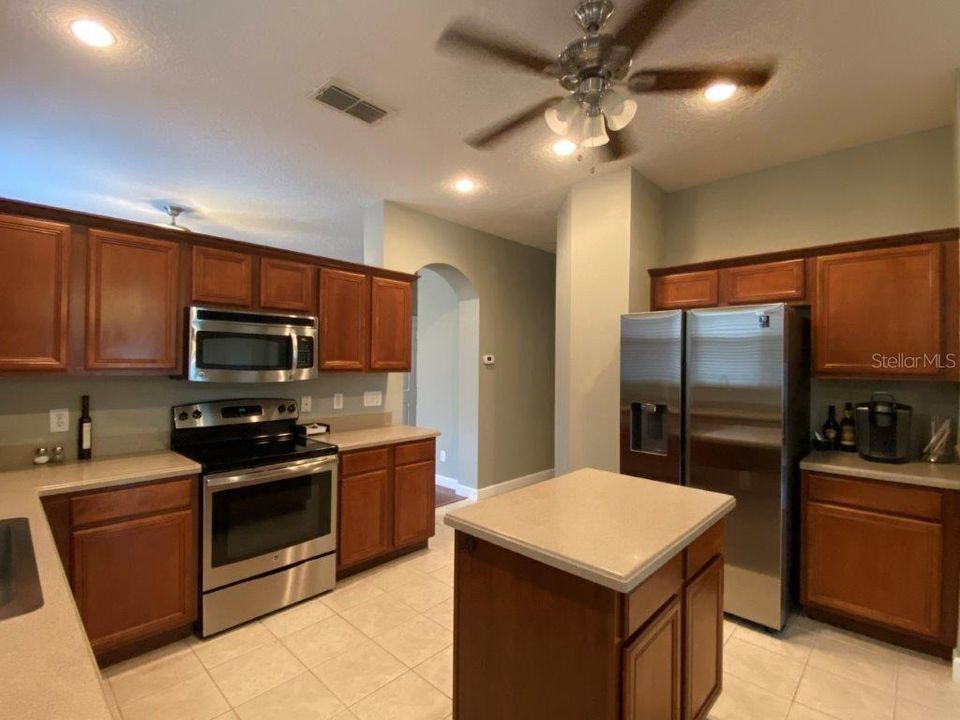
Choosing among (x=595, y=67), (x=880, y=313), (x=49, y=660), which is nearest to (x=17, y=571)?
(x=49, y=660)

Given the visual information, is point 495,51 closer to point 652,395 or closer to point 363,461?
point 652,395

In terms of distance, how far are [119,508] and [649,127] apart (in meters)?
3.48

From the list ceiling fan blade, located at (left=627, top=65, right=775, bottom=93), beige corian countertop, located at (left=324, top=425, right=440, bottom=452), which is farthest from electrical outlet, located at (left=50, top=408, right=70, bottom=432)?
ceiling fan blade, located at (left=627, top=65, right=775, bottom=93)

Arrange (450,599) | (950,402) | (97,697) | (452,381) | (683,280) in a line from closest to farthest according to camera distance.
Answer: (97,697)
(950,402)
(450,599)
(683,280)
(452,381)

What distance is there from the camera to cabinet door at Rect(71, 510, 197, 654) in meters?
2.12

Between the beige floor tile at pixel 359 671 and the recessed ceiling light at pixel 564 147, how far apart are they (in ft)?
10.2

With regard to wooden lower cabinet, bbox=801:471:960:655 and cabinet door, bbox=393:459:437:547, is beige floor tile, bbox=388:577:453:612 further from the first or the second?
wooden lower cabinet, bbox=801:471:960:655

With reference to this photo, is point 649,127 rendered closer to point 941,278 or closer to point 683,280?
point 683,280

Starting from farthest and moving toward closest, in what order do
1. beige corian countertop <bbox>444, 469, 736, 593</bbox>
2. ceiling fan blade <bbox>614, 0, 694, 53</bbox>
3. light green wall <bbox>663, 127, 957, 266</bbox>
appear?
light green wall <bbox>663, 127, 957, 266</bbox>
ceiling fan blade <bbox>614, 0, 694, 53</bbox>
beige corian countertop <bbox>444, 469, 736, 593</bbox>

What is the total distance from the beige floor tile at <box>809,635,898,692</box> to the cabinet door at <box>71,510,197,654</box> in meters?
3.20

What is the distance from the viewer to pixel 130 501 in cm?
221

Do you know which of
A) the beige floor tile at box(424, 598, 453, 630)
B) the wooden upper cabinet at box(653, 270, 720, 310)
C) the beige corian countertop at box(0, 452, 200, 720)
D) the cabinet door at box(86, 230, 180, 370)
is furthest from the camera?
the wooden upper cabinet at box(653, 270, 720, 310)

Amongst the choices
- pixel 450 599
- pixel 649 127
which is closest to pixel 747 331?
pixel 649 127

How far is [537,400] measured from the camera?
5648mm
